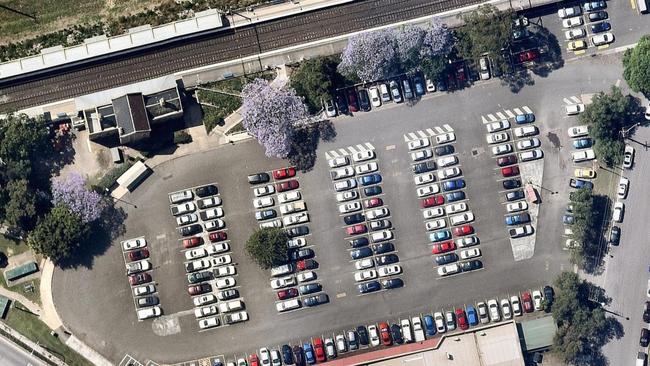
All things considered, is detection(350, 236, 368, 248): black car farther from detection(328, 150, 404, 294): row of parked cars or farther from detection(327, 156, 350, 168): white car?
detection(327, 156, 350, 168): white car

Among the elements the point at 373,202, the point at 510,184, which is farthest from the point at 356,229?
the point at 510,184

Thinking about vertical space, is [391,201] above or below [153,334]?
above

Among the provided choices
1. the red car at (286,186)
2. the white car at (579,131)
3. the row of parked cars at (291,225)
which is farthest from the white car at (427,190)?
the white car at (579,131)

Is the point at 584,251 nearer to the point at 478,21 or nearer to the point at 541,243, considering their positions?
the point at 541,243

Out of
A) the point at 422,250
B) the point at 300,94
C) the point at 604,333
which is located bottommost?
the point at 604,333

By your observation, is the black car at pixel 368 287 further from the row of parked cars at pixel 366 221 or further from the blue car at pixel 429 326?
the blue car at pixel 429 326

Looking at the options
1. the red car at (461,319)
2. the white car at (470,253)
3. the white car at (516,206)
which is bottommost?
the red car at (461,319)

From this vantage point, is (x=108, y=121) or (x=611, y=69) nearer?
(x=108, y=121)

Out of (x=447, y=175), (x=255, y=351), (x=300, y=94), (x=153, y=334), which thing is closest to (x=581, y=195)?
(x=447, y=175)
